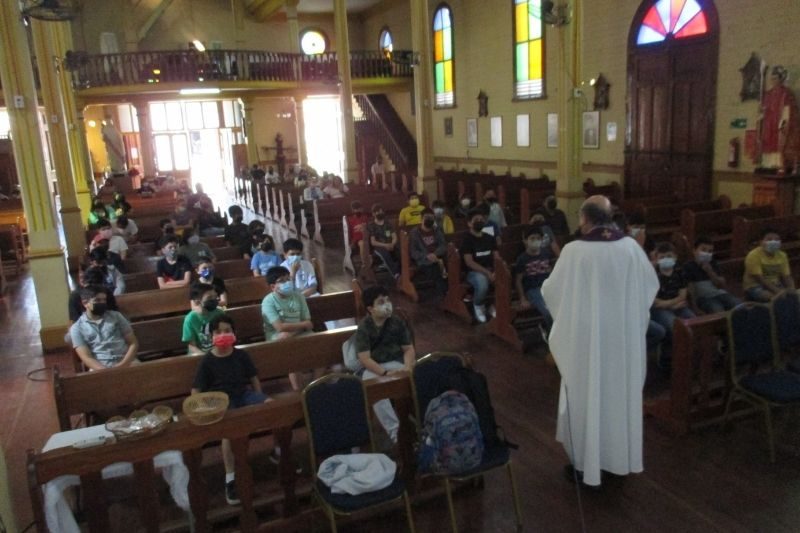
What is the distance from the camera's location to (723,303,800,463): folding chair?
4473 mm

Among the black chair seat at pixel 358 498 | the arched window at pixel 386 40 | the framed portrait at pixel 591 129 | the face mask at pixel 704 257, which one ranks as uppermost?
the arched window at pixel 386 40

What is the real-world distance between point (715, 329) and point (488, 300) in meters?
3.22

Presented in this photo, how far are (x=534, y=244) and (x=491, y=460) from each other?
343 centimetres

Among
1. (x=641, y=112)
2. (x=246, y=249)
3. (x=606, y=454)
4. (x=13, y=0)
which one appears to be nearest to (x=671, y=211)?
(x=641, y=112)

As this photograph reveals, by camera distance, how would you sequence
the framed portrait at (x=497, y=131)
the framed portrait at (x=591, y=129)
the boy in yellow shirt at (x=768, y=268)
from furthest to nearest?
the framed portrait at (x=497, y=131) → the framed portrait at (x=591, y=129) → the boy in yellow shirt at (x=768, y=268)

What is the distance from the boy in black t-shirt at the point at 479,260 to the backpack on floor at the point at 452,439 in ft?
13.2

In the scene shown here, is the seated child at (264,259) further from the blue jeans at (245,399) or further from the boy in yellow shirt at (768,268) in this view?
the boy in yellow shirt at (768,268)

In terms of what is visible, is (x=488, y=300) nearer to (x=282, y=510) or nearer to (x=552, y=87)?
(x=282, y=510)

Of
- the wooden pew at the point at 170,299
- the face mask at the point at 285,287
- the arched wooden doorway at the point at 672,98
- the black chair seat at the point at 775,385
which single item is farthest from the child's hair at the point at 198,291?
the arched wooden doorway at the point at 672,98

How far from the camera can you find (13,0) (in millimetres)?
6637

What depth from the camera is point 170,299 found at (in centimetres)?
659

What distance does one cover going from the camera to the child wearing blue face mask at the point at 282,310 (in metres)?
5.64

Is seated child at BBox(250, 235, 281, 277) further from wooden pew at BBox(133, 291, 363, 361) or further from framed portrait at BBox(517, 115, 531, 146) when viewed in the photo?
framed portrait at BBox(517, 115, 531, 146)

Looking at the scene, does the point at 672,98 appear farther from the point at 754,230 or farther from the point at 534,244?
the point at 534,244
